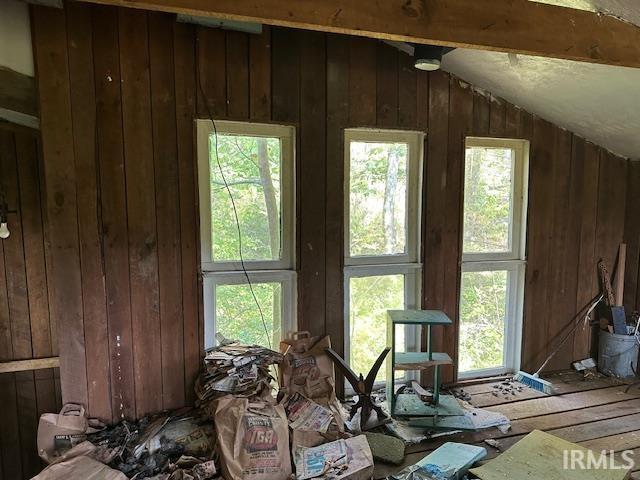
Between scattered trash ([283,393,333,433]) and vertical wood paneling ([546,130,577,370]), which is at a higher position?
vertical wood paneling ([546,130,577,370])

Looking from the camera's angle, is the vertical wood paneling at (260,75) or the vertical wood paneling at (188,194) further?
the vertical wood paneling at (260,75)

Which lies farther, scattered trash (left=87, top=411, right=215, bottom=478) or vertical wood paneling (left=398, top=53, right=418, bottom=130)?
vertical wood paneling (left=398, top=53, right=418, bottom=130)

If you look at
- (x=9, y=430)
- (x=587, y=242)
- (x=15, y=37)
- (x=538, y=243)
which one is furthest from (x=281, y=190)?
(x=9, y=430)

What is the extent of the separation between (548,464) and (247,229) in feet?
6.42

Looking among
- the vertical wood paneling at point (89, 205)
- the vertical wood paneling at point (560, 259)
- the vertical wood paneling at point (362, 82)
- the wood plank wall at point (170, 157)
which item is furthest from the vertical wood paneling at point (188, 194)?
the vertical wood paneling at point (560, 259)

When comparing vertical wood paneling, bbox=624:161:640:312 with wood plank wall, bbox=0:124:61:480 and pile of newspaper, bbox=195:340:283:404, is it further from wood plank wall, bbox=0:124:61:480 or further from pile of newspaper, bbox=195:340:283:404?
wood plank wall, bbox=0:124:61:480

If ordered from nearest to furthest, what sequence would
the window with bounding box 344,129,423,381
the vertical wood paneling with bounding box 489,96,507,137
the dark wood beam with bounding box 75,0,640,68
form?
the dark wood beam with bounding box 75,0,640,68
the window with bounding box 344,129,423,381
the vertical wood paneling with bounding box 489,96,507,137

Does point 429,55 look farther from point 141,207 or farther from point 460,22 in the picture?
point 141,207

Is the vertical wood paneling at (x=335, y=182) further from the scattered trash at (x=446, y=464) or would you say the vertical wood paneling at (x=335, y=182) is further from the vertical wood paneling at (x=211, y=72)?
the scattered trash at (x=446, y=464)

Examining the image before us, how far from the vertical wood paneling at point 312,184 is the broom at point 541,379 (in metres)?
1.53

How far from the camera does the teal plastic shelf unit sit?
2426 mm

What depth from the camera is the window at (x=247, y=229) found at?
2459 millimetres

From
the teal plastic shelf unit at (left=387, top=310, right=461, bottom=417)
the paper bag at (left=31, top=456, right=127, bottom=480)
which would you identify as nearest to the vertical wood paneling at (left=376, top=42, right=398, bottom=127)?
the teal plastic shelf unit at (left=387, top=310, right=461, bottom=417)

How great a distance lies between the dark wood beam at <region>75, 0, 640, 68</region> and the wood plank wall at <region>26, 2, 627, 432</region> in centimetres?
99
